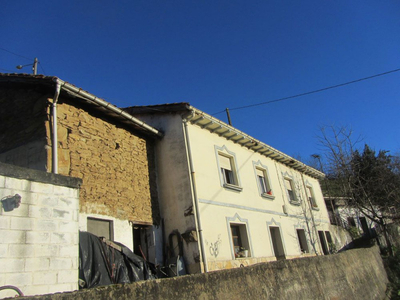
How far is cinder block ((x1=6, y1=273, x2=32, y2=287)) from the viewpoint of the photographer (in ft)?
12.6

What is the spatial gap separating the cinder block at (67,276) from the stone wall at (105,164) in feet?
9.77

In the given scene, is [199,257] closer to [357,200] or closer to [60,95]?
[60,95]

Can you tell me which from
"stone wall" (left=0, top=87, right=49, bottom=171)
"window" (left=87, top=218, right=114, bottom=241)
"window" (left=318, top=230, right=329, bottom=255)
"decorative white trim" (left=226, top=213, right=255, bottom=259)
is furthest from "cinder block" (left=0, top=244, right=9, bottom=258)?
"window" (left=318, top=230, right=329, bottom=255)

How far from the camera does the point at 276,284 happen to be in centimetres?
504

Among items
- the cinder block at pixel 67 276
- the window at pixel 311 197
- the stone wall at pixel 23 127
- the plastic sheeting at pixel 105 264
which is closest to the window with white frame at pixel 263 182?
the window at pixel 311 197

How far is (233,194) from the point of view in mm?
11383

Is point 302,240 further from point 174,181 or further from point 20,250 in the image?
point 20,250

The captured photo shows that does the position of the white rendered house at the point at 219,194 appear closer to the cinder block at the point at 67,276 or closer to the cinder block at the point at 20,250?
the cinder block at the point at 67,276

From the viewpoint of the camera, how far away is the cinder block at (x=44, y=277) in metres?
4.10

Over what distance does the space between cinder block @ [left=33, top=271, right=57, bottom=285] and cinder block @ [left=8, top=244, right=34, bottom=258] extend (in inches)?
10.7

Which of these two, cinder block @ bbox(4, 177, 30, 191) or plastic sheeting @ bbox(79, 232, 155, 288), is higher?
cinder block @ bbox(4, 177, 30, 191)

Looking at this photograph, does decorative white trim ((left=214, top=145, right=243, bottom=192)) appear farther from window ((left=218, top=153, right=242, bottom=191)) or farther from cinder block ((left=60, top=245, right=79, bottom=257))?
cinder block ((left=60, top=245, right=79, bottom=257))

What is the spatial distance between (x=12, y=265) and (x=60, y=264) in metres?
0.64

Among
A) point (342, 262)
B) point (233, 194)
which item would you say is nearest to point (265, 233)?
point (233, 194)
